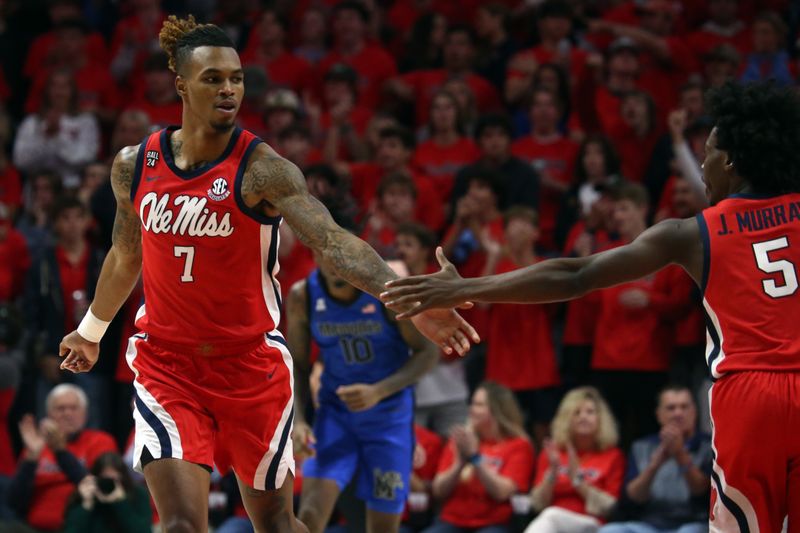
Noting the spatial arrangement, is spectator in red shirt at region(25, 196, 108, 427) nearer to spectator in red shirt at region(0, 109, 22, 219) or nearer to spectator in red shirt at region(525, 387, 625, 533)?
spectator in red shirt at region(0, 109, 22, 219)

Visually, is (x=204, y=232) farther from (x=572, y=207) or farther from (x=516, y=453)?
(x=572, y=207)

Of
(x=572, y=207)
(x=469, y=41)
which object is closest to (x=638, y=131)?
(x=572, y=207)

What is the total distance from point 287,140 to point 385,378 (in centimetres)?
410

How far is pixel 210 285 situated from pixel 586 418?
4301 mm

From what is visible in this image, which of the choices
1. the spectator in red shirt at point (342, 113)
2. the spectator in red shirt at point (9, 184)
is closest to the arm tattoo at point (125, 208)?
the spectator in red shirt at point (342, 113)

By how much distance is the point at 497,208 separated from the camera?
35.3 ft

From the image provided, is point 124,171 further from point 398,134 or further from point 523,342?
point 398,134

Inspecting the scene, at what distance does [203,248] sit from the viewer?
5.74 meters

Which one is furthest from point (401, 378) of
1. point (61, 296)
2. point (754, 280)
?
point (61, 296)

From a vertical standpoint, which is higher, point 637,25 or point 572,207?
point 637,25

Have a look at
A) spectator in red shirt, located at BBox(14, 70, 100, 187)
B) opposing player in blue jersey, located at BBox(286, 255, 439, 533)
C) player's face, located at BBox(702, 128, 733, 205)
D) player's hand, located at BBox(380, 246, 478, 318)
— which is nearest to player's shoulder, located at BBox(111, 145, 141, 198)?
player's hand, located at BBox(380, 246, 478, 318)

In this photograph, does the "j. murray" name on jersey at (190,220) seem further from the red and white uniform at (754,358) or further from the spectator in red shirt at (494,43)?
the spectator in red shirt at (494,43)

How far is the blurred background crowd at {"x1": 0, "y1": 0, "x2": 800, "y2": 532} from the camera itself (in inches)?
371

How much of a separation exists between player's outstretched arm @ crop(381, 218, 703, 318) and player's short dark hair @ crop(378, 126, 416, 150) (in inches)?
242
